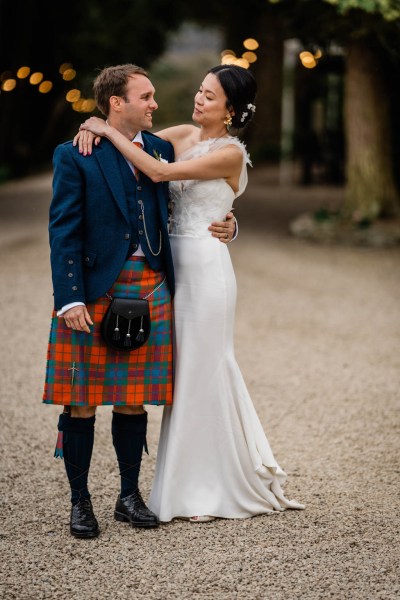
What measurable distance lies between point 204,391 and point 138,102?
120cm

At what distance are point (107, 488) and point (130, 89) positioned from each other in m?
1.84

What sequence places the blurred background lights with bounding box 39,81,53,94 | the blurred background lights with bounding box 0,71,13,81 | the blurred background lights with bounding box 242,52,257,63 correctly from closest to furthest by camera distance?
the blurred background lights with bounding box 0,71,13,81, the blurred background lights with bounding box 39,81,53,94, the blurred background lights with bounding box 242,52,257,63

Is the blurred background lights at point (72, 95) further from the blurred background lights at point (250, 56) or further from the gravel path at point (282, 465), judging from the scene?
the gravel path at point (282, 465)

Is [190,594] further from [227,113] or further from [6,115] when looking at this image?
[6,115]

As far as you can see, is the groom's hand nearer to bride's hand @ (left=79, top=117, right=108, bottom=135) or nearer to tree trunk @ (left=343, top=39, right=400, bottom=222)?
bride's hand @ (left=79, top=117, right=108, bottom=135)

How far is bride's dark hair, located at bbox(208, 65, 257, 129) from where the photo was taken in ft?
11.7

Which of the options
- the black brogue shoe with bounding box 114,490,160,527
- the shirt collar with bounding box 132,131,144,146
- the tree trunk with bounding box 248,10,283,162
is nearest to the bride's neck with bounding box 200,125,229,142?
the shirt collar with bounding box 132,131,144,146

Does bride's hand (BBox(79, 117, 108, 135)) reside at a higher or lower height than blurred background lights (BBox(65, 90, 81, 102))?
lower

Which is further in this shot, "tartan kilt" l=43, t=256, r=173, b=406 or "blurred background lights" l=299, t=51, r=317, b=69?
"blurred background lights" l=299, t=51, r=317, b=69

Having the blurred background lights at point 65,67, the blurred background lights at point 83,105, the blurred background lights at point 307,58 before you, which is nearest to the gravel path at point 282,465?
the blurred background lights at point 307,58

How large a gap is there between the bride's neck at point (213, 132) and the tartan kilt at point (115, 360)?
631mm

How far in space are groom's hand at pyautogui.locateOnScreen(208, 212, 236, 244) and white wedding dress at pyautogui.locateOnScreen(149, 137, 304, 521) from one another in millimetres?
26

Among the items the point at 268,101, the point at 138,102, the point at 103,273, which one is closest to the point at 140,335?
the point at 103,273

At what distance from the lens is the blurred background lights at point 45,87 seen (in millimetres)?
20362
